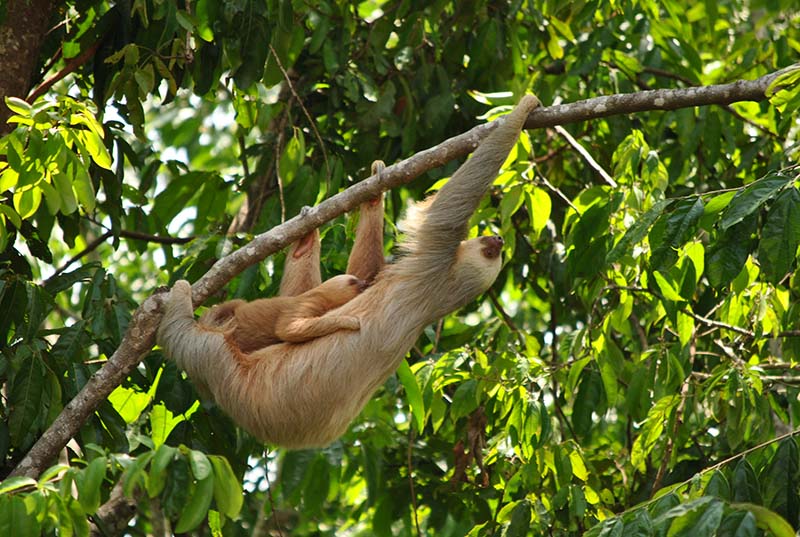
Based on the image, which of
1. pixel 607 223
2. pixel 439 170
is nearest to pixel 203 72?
pixel 439 170

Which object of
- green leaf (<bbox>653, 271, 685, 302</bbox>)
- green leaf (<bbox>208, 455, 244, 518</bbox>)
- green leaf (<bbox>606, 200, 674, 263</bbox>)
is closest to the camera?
green leaf (<bbox>208, 455, 244, 518</bbox>)

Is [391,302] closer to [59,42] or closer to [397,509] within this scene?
[397,509]

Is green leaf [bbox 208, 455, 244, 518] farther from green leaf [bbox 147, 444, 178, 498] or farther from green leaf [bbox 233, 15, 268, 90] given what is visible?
green leaf [bbox 233, 15, 268, 90]

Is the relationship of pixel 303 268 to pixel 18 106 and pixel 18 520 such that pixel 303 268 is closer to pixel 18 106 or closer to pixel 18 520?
pixel 18 106

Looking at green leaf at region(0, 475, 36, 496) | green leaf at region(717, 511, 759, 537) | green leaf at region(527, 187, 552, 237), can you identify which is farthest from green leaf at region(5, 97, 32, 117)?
green leaf at region(717, 511, 759, 537)

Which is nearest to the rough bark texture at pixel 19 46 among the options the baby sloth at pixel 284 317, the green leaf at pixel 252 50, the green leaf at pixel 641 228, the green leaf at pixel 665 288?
the green leaf at pixel 252 50

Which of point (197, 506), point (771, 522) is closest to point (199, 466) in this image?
point (197, 506)

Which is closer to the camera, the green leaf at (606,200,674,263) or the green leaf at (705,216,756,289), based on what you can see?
the green leaf at (705,216,756,289)

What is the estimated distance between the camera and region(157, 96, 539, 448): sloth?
598cm

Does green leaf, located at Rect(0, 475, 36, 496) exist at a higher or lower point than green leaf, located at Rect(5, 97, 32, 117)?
lower

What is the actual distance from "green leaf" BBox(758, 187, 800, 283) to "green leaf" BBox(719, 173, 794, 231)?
6cm

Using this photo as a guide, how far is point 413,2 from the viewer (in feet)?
25.6

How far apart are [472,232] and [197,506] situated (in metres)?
3.87

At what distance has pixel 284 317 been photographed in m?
6.18
